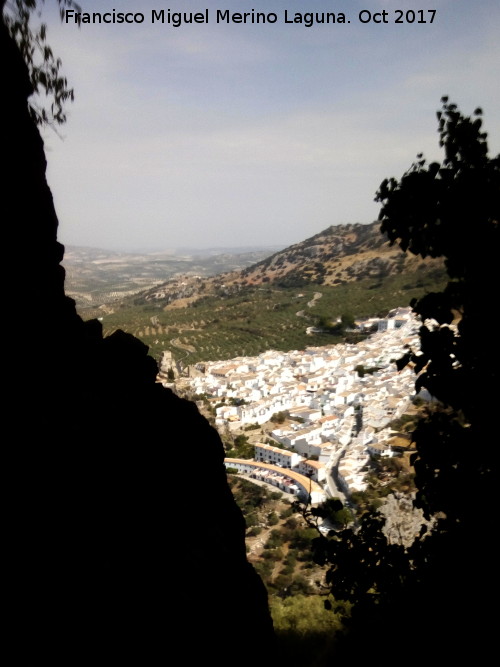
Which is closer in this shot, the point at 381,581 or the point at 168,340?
the point at 381,581

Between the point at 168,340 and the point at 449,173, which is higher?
the point at 449,173

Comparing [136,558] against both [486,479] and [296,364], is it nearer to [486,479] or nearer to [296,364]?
[486,479]

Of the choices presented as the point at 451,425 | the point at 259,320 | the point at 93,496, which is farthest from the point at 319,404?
the point at 451,425

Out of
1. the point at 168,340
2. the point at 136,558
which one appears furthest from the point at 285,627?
the point at 168,340

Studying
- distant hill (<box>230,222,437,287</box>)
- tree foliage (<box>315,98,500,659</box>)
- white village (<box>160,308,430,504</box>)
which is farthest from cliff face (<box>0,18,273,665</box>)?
distant hill (<box>230,222,437,287</box>)

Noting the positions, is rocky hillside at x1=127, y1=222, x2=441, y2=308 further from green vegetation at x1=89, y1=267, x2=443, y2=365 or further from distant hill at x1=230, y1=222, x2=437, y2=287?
green vegetation at x1=89, y1=267, x2=443, y2=365

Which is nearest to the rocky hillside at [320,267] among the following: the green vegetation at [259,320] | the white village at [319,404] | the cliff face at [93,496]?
the green vegetation at [259,320]

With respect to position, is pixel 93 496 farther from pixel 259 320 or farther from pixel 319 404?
pixel 259 320
